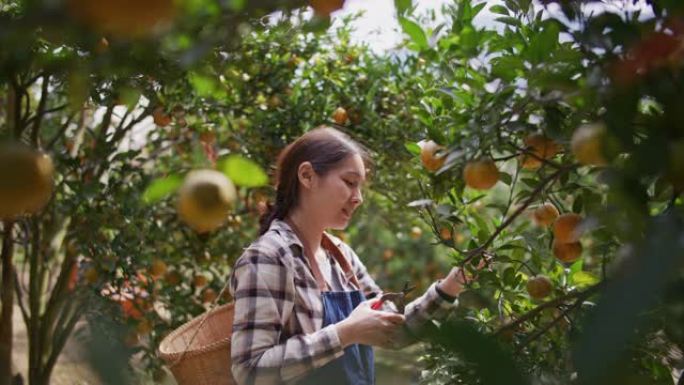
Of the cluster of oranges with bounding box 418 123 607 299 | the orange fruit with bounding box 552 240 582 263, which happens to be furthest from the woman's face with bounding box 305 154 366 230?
the orange fruit with bounding box 552 240 582 263

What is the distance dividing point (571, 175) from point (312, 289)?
0.60 metres

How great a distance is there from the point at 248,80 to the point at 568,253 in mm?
1468

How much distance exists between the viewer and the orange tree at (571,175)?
38 centimetres

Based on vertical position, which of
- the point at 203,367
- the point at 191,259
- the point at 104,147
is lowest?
the point at 203,367

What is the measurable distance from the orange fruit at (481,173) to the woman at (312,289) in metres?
0.45

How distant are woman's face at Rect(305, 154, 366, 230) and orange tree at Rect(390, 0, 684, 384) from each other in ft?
0.75

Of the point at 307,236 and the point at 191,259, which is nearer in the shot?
the point at 307,236

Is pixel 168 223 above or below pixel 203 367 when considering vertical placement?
above

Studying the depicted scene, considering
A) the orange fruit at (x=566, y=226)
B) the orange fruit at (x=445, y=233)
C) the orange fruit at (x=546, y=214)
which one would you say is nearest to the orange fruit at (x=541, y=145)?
the orange fruit at (x=566, y=226)

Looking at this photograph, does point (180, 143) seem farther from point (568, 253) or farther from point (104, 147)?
point (568, 253)

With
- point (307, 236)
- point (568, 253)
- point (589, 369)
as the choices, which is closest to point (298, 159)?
point (307, 236)

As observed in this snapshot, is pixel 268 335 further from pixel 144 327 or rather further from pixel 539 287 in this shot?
pixel 144 327

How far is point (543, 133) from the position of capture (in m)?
0.95

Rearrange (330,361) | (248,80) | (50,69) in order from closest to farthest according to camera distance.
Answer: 1. (50,69)
2. (330,361)
3. (248,80)
